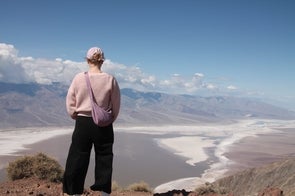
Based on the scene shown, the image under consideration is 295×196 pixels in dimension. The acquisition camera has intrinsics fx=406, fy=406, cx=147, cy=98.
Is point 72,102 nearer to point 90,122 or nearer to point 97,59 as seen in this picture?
point 90,122

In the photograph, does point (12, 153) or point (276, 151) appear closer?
point (12, 153)

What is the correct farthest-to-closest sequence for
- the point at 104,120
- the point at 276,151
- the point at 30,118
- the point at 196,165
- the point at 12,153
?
the point at 30,118, the point at 276,151, the point at 12,153, the point at 196,165, the point at 104,120

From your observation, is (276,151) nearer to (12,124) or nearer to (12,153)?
(12,153)

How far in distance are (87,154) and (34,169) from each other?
635 cm

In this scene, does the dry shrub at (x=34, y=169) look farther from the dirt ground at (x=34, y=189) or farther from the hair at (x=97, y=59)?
the hair at (x=97, y=59)

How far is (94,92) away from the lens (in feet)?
14.5

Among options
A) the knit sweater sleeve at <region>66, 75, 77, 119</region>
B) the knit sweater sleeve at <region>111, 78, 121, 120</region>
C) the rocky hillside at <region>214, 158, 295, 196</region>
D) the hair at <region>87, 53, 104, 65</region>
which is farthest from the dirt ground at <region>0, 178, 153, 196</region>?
the rocky hillside at <region>214, 158, 295, 196</region>

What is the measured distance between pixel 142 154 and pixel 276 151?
1129 inches

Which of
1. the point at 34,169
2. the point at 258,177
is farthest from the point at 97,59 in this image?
the point at 258,177

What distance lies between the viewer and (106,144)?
4465 mm

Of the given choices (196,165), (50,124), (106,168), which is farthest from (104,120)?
(50,124)

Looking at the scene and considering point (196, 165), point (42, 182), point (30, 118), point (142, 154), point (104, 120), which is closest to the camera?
point (104, 120)

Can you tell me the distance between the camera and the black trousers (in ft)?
14.4

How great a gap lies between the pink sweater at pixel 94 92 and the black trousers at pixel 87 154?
131mm
